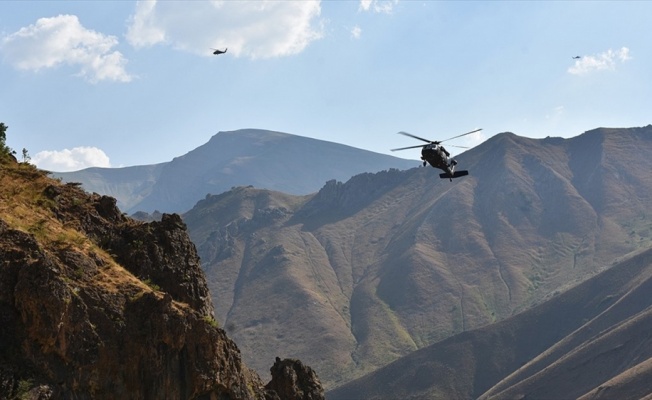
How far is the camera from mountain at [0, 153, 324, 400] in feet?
97.6

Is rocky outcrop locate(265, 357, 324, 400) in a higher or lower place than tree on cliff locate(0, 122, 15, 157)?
lower

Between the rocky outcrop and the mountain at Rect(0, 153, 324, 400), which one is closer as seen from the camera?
the mountain at Rect(0, 153, 324, 400)

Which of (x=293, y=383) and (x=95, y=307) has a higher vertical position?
(x=95, y=307)

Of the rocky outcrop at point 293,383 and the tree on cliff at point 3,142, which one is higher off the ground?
the tree on cliff at point 3,142

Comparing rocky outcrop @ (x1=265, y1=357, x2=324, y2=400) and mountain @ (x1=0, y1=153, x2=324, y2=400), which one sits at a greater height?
mountain @ (x1=0, y1=153, x2=324, y2=400)

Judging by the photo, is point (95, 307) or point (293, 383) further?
point (293, 383)

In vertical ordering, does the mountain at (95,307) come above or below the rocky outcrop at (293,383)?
above

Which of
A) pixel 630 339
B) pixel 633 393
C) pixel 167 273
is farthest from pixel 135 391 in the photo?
pixel 630 339

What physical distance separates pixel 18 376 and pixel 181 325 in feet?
20.1

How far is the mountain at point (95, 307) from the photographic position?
29734mm

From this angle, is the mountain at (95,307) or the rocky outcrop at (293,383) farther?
the rocky outcrop at (293,383)

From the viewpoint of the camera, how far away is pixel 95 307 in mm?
31500

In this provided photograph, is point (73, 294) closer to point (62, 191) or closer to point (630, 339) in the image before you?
point (62, 191)

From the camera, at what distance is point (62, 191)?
37562mm
